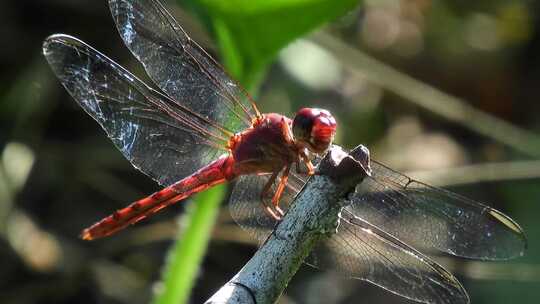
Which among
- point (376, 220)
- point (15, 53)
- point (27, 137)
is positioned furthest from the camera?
point (15, 53)

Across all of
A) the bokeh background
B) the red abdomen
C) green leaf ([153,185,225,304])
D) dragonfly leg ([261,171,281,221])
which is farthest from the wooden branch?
the bokeh background

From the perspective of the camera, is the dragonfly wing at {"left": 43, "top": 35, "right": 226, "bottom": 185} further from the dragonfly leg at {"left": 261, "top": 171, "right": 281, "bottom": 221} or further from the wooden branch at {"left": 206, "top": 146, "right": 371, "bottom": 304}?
the wooden branch at {"left": 206, "top": 146, "right": 371, "bottom": 304}

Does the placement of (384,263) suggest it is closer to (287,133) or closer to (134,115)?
(287,133)

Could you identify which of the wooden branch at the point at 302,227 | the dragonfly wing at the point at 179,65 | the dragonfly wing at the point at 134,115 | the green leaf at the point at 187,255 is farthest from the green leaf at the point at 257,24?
the wooden branch at the point at 302,227

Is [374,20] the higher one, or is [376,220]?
[374,20]

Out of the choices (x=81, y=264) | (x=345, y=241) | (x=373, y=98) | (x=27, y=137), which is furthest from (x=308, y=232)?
(x=373, y=98)

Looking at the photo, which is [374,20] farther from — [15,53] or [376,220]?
[376,220]

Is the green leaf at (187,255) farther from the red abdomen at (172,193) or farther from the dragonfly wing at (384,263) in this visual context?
the dragonfly wing at (384,263)
